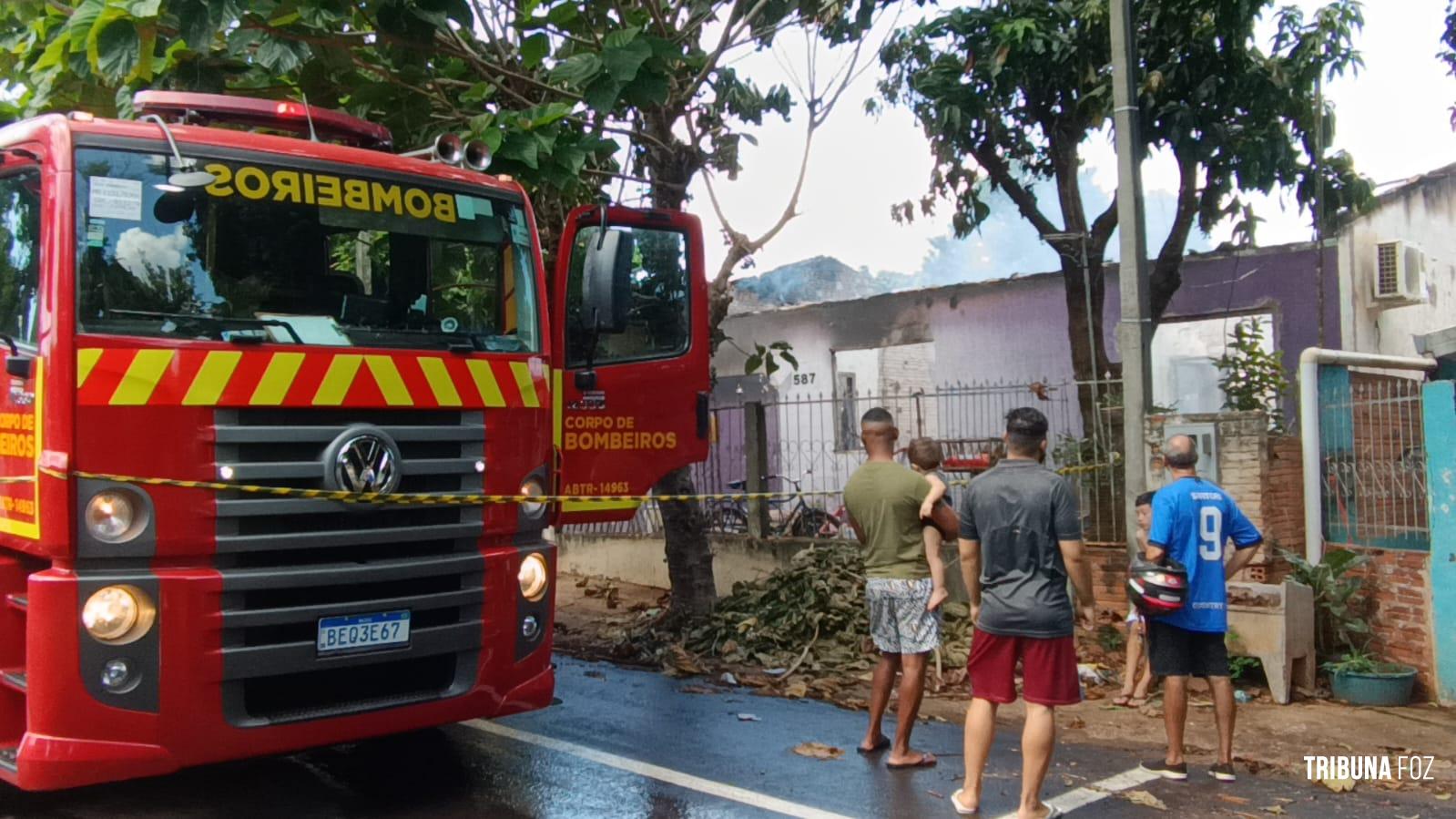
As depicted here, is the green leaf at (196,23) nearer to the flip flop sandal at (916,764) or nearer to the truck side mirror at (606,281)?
the truck side mirror at (606,281)

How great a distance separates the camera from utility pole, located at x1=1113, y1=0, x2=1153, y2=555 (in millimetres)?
7594

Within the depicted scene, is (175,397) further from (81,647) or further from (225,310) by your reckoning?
(81,647)

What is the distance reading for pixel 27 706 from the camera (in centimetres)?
430

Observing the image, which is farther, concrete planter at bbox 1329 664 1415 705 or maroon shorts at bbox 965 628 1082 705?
concrete planter at bbox 1329 664 1415 705

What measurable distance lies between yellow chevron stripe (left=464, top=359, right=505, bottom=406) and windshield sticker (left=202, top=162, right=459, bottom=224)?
754 mm

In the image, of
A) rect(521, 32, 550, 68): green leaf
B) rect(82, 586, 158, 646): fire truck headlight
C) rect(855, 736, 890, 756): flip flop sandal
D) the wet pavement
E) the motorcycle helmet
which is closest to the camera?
rect(82, 586, 158, 646): fire truck headlight

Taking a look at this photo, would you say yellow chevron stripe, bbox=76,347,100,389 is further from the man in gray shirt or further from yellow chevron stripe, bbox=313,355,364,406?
the man in gray shirt

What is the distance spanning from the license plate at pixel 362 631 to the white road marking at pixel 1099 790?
103 inches

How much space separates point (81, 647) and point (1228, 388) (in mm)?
8573

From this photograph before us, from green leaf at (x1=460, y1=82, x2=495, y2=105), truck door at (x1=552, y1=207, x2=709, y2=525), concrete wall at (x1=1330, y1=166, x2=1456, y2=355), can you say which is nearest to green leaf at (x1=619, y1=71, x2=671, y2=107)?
truck door at (x1=552, y1=207, x2=709, y2=525)

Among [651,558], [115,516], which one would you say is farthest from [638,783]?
[651,558]

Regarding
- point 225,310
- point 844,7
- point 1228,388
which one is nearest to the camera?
point 225,310

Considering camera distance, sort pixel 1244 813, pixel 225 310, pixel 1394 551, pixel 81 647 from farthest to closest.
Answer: pixel 1394 551 → pixel 1244 813 → pixel 225 310 → pixel 81 647

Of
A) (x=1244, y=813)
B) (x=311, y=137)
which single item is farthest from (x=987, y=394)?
(x=311, y=137)
